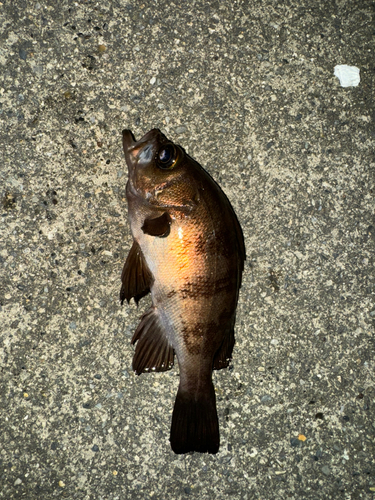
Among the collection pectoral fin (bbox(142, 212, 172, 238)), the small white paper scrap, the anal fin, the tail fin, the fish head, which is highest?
the small white paper scrap

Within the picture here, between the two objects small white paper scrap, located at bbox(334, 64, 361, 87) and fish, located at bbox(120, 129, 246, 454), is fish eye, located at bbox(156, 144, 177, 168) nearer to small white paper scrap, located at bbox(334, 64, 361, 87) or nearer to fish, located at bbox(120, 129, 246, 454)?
fish, located at bbox(120, 129, 246, 454)

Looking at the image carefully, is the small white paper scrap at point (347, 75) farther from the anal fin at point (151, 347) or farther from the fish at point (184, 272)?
the anal fin at point (151, 347)

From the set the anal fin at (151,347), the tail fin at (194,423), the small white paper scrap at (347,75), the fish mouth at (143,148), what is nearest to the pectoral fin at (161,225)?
the fish mouth at (143,148)

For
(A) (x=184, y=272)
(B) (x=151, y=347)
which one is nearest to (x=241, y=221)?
(A) (x=184, y=272)

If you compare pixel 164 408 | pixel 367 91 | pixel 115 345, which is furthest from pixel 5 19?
pixel 164 408

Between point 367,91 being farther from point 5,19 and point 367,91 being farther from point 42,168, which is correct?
point 5,19

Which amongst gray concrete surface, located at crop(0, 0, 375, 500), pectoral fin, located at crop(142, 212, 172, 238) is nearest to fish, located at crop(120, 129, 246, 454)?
pectoral fin, located at crop(142, 212, 172, 238)
